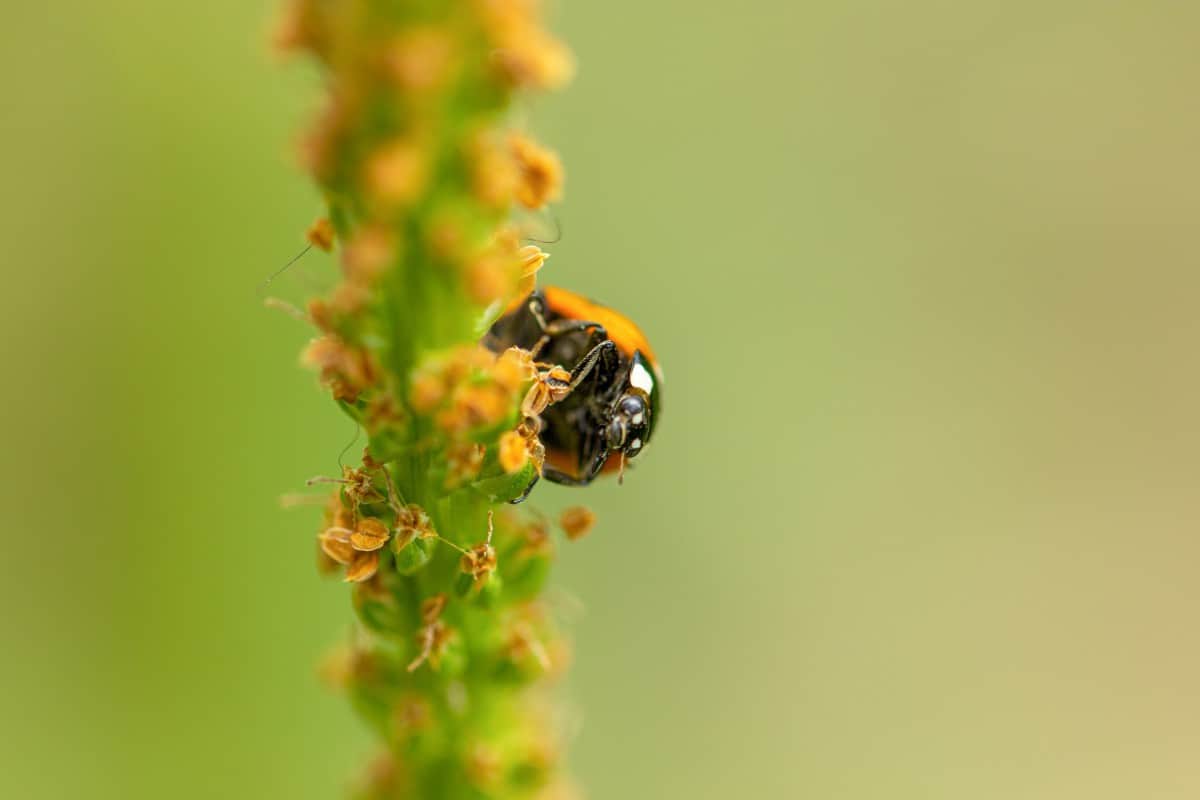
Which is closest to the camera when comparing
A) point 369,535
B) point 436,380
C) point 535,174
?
point 436,380

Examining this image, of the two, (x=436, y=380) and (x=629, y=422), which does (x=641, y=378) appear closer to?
(x=629, y=422)

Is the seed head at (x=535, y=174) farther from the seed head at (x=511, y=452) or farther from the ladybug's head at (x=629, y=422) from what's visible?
the ladybug's head at (x=629, y=422)

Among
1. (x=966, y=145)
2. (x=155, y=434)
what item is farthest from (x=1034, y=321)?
(x=155, y=434)

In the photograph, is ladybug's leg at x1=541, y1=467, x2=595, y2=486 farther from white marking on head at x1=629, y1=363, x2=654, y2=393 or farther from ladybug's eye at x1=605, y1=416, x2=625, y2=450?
white marking on head at x1=629, y1=363, x2=654, y2=393

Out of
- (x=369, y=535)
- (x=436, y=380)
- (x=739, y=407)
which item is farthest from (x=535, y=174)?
(x=739, y=407)

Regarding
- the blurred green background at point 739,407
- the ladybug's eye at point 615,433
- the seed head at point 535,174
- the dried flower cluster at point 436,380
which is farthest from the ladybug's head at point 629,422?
the blurred green background at point 739,407

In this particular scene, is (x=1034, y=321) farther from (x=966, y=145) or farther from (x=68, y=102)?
(x=68, y=102)
